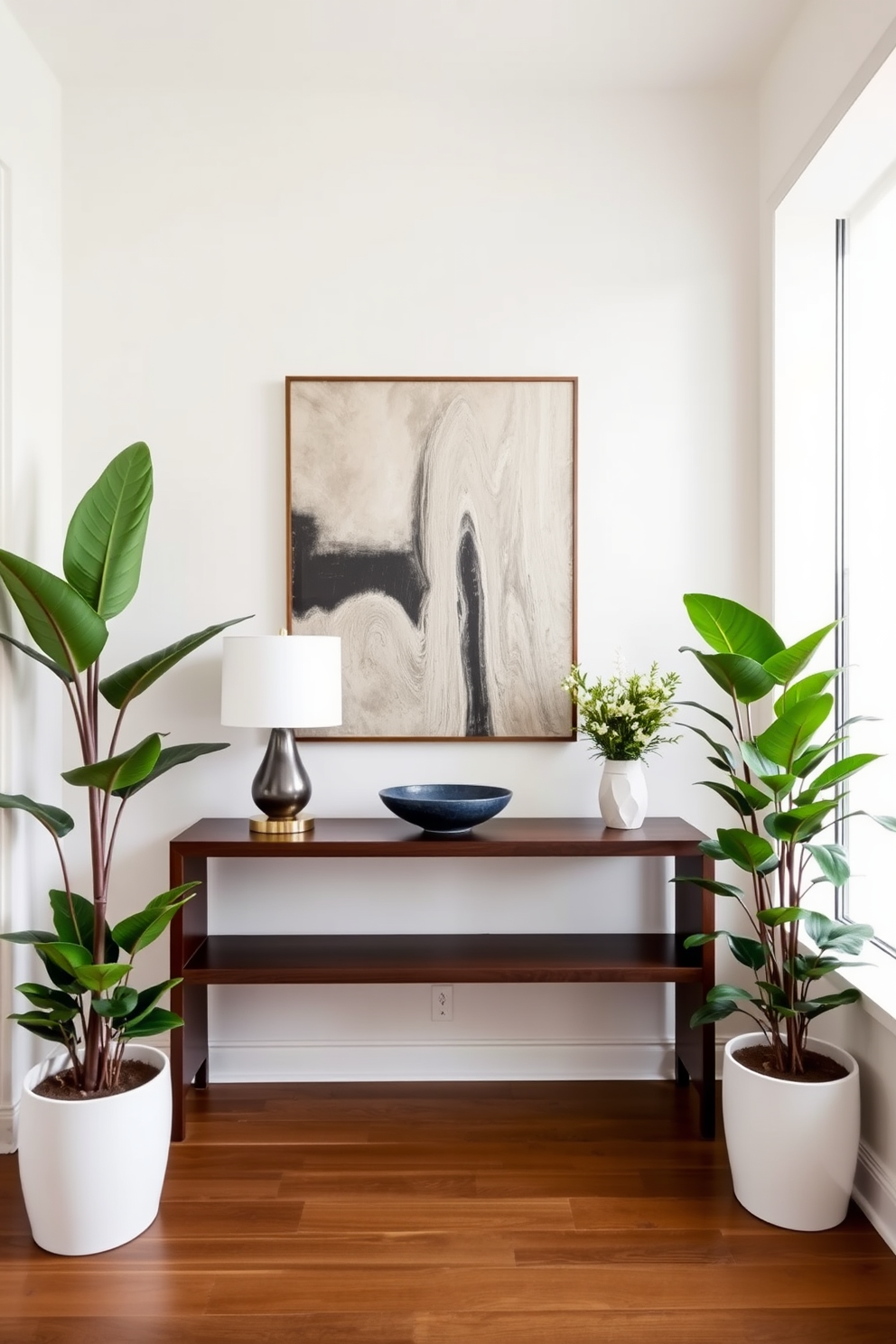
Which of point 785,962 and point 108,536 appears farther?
point 108,536

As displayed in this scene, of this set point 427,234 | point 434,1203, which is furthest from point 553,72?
point 434,1203

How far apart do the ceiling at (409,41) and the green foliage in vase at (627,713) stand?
1691 millimetres

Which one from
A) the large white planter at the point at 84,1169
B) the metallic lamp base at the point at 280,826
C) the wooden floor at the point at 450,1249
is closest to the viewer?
the wooden floor at the point at 450,1249

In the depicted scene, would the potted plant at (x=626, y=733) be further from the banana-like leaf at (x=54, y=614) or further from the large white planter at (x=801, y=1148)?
the banana-like leaf at (x=54, y=614)

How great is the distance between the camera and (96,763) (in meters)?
2.08

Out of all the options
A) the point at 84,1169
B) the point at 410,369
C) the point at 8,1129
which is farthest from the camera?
the point at 410,369

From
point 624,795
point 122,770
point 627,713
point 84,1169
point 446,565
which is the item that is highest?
point 446,565

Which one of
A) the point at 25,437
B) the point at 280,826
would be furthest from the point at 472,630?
the point at 25,437

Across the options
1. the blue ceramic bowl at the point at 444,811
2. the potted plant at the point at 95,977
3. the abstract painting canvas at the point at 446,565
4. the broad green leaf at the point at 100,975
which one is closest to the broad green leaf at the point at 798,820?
the blue ceramic bowl at the point at 444,811

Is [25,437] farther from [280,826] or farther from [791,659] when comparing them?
[791,659]

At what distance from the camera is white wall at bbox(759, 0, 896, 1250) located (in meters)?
2.00

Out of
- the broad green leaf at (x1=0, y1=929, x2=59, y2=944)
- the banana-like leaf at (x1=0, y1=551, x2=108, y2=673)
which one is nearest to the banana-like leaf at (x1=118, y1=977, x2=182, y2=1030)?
the broad green leaf at (x1=0, y1=929, x2=59, y2=944)

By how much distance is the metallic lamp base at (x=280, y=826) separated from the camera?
2.49 metres

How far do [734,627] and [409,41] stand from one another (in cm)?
179
